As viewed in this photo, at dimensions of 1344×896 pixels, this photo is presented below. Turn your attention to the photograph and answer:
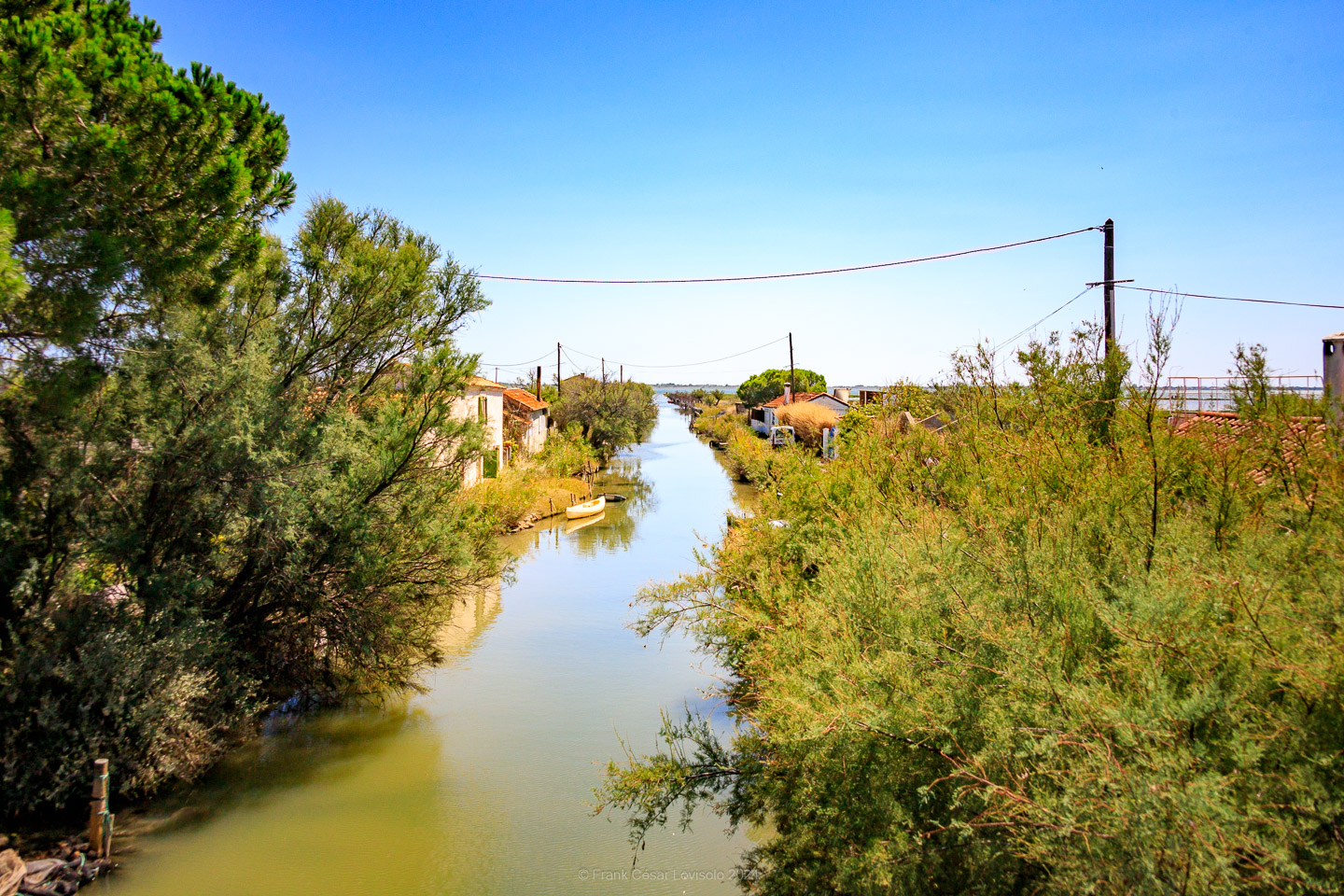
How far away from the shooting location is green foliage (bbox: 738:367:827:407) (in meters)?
73.3

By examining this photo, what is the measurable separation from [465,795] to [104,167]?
25.5 feet

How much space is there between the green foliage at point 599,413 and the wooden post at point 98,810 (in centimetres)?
3479

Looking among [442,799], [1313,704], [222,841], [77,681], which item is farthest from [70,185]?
[1313,704]

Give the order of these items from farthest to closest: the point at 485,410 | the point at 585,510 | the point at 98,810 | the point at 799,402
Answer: the point at 799,402
the point at 585,510
the point at 485,410
the point at 98,810

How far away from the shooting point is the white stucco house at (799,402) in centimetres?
4225

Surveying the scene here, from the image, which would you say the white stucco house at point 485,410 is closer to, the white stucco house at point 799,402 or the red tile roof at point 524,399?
the red tile roof at point 524,399

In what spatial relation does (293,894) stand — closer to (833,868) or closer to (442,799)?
(442,799)

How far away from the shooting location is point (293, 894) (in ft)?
25.5

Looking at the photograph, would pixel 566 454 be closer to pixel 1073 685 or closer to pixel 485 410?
pixel 485 410

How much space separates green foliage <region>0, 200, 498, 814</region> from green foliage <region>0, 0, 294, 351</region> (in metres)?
1.04

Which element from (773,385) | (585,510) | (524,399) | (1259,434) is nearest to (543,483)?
(585,510)

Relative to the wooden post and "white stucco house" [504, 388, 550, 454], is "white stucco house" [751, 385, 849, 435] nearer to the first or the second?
"white stucco house" [504, 388, 550, 454]

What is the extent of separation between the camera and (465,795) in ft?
32.2

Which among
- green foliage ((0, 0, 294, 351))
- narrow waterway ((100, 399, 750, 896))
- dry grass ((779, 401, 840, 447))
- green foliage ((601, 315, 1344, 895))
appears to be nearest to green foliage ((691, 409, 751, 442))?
dry grass ((779, 401, 840, 447))
